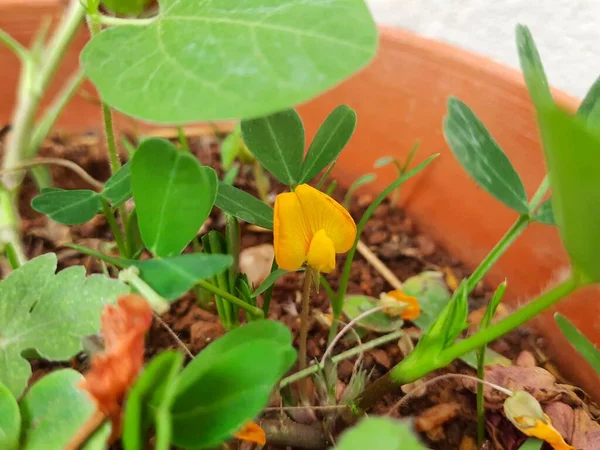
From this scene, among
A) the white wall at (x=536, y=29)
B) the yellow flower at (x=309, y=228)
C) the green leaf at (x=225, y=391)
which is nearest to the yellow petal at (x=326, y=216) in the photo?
the yellow flower at (x=309, y=228)

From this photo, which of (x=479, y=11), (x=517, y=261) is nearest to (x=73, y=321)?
(x=517, y=261)

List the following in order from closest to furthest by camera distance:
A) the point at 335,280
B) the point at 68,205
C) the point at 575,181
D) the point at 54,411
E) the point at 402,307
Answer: the point at 575,181 < the point at 54,411 < the point at 68,205 < the point at 402,307 < the point at 335,280

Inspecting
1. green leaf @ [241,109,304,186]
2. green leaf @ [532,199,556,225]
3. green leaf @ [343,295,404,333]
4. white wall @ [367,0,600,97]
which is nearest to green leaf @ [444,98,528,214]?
green leaf @ [532,199,556,225]

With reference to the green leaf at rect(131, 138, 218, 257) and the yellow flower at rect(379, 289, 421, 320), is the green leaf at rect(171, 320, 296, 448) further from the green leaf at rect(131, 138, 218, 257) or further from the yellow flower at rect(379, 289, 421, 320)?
the yellow flower at rect(379, 289, 421, 320)

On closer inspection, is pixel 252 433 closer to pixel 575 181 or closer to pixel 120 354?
pixel 120 354

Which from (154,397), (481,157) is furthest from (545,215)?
(154,397)

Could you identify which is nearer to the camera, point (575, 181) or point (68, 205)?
point (575, 181)

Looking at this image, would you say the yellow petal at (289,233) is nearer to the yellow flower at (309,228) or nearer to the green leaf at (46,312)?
the yellow flower at (309,228)
